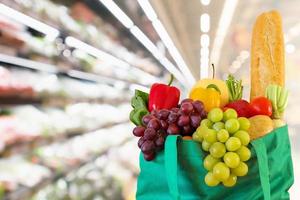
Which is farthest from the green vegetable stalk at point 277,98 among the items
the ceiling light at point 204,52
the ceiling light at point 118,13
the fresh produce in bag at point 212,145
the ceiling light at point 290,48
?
the ceiling light at point 204,52

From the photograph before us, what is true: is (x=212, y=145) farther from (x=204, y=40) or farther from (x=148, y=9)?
(x=204, y=40)

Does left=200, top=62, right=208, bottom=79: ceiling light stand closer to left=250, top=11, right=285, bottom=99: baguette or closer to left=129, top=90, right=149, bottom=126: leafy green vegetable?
left=250, top=11, right=285, bottom=99: baguette

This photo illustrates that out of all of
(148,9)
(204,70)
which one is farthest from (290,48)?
(204,70)

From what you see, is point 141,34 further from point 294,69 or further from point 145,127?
point 145,127

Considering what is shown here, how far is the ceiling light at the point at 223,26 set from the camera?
5.98 m

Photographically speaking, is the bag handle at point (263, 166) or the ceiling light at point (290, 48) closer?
the bag handle at point (263, 166)

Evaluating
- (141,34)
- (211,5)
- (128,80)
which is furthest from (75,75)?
(211,5)

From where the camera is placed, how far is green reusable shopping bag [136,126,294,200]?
3.27ft

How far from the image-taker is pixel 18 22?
245cm

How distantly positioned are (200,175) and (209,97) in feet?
0.66

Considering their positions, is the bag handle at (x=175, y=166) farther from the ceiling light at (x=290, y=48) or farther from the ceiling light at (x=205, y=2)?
the ceiling light at (x=290, y=48)

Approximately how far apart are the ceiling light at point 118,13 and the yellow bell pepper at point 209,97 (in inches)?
102

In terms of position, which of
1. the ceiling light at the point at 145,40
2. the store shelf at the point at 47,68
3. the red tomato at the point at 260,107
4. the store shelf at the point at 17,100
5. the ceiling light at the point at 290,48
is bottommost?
the red tomato at the point at 260,107

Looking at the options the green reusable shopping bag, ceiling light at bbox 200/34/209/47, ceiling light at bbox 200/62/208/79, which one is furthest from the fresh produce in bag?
ceiling light at bbox 200/62/208/79
